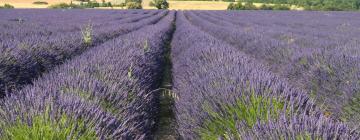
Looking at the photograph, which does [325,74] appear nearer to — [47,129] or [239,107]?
[239,107]

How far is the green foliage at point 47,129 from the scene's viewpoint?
2.19 meters

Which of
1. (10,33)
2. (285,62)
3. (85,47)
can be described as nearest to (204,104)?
(285,62)

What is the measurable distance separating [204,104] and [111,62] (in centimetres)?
175

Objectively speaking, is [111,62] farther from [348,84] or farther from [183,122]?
[348,84]

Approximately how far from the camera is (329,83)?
614 centimetres

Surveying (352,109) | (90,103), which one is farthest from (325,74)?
(90,103)

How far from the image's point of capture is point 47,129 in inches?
87.0

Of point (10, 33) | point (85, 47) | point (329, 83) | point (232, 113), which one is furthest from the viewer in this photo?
point (10, 33)

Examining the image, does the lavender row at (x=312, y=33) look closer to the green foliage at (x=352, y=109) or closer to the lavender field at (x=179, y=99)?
the lavender field at (x=179, y=99)

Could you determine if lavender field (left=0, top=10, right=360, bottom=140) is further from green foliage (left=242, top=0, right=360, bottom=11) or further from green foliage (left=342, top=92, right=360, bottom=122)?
green foliage (left=242, top=0, right=360, bottom=11)

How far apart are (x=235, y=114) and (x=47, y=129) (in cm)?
143

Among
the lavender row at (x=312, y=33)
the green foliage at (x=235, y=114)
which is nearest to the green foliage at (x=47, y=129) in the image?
the green foliage at (x=235, y=114)

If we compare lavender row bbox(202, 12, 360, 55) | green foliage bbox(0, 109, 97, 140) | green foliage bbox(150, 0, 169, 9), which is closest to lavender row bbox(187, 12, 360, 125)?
lavender row bbox(202, 12, 360, 55)

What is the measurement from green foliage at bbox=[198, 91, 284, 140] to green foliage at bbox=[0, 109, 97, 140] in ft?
3.50
